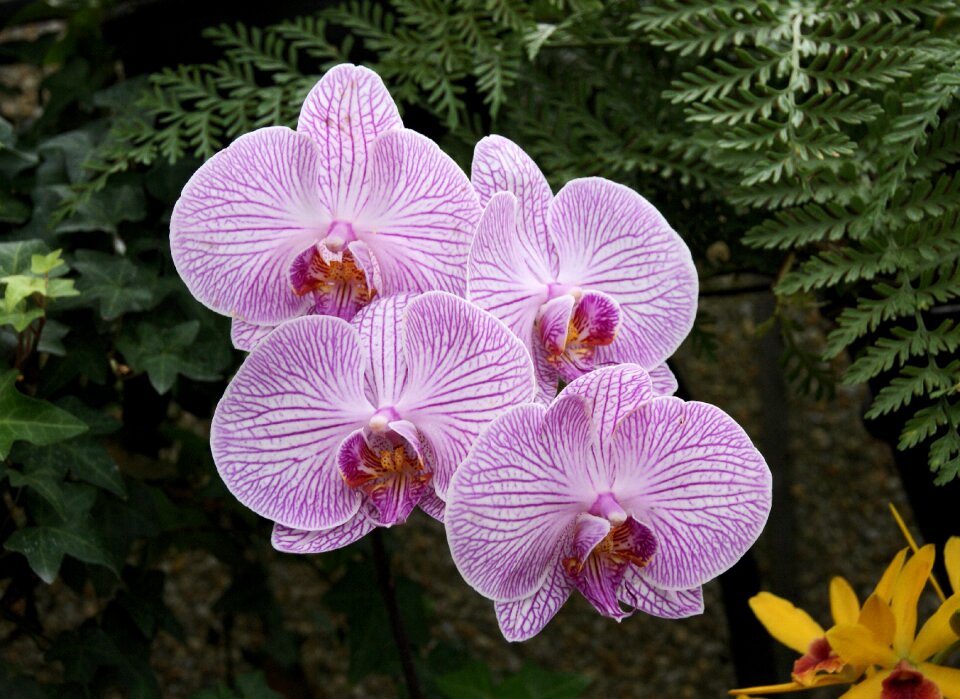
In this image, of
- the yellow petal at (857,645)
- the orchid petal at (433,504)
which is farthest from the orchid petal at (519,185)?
the yellow petal at (857,645)

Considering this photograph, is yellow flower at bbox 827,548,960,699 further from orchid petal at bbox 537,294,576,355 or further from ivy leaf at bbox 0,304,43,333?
ivy leaf at bbox 0,304,43,333

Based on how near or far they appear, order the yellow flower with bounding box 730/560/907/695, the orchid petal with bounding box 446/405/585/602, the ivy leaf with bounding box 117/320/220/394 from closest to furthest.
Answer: the orchid petal with bounding box 446/405/585/602 < the yellow flower with bounding box 730/560/907/695 < the ivy leaf with bounding box 117/320/220/394

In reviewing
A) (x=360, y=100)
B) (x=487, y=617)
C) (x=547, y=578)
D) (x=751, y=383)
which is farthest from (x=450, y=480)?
(x=751, y=383)

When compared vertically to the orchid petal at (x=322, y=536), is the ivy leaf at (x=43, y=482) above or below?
below

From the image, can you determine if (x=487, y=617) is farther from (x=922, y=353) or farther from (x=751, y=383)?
(x=922, y=353)

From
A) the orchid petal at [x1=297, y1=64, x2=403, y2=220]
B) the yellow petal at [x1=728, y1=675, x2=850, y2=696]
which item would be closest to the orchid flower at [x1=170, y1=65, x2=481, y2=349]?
the orchid petal at [x1=297, y1=64, x2=403, y2=220]

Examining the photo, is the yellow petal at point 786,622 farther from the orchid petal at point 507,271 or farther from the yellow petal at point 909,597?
the orchid petal at point 507,271
